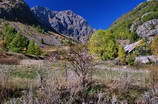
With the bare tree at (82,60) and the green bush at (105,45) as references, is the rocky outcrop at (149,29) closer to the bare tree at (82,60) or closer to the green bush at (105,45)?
the green bush at (105,45)

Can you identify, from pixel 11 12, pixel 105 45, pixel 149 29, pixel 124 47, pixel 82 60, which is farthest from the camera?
pixel 11 12

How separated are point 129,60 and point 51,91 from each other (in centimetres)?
4208

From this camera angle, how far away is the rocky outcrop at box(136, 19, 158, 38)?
6082 inches

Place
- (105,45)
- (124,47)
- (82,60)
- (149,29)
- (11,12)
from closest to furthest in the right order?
(82,60), (105,45), (124,47), (149,29), (11,12)

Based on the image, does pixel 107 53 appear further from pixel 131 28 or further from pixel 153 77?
pixel 131 28

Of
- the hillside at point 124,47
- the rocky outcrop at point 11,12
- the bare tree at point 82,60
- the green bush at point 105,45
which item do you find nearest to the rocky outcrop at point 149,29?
the hillside at point 124,47

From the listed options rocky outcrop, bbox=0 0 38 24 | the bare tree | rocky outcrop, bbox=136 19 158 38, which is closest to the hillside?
rocky outcrop, bbox=136 19 158 38

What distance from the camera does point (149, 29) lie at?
16350 centimetres

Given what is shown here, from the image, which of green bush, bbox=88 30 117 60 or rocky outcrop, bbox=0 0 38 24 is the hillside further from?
rocky outcrop, bbox=0 0 38 24

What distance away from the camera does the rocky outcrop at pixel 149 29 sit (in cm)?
15449

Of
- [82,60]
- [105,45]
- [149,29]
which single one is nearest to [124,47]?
[105,45]

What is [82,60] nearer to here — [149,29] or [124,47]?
[124,47]

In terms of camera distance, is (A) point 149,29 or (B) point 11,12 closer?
(A) point 149,29

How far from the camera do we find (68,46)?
857 centimetres
